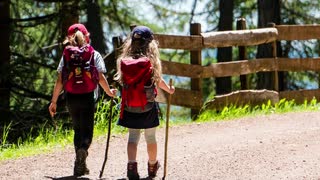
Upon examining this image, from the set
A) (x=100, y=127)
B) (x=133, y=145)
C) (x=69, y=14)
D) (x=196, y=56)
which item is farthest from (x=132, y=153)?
(x=69, y=14)

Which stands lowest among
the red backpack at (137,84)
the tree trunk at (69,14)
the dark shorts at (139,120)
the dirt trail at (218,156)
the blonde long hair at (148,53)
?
the dirt trail at (218,156)

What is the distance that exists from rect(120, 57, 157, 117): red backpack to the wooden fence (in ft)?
14.6

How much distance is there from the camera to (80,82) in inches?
270

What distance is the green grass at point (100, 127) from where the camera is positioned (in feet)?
29.2

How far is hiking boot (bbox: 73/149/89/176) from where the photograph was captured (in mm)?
6949

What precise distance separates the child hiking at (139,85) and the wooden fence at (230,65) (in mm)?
4401

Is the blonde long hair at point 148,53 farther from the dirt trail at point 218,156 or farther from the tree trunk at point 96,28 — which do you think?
the tree trunk at point 96,28

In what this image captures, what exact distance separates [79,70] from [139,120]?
79 cm

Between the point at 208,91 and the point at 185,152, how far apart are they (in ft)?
43.0

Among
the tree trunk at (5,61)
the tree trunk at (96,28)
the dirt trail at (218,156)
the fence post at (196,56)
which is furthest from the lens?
the tree trunk at (96,28)

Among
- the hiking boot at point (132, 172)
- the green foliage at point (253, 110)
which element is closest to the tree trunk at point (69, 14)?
the green foliage at point (253, 110)

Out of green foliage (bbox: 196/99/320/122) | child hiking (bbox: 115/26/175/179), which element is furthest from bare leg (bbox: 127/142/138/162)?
green foliage (bbox: 196/99/320/122)

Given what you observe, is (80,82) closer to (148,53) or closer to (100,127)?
(148,53)

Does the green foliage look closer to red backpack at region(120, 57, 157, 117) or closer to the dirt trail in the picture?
the dirt trail
